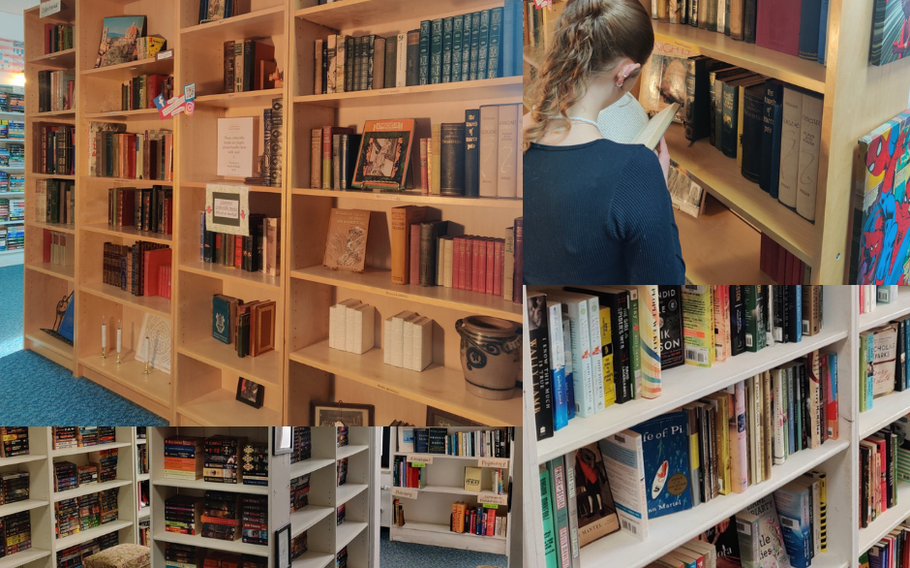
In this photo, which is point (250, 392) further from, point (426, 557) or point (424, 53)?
point (424, 53)

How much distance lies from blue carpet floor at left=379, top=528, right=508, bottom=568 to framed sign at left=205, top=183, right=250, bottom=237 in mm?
875

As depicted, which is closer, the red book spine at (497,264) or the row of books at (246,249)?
the red book spine at (497,264)

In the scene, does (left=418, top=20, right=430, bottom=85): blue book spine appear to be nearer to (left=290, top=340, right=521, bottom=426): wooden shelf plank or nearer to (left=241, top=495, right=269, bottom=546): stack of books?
(left=290, top=340, right=521, bottom=426): wooden shelf plank

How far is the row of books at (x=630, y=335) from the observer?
124cm

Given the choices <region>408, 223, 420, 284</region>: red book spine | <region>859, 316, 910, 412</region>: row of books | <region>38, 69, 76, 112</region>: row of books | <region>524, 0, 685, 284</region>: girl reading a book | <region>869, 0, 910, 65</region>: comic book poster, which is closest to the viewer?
<region>524, 0, 685, 284</region>: girl reading a book

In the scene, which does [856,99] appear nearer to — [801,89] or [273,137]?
[801,89]

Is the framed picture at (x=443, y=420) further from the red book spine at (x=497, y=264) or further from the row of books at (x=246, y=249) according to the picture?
the row of books at (x=246, y=249)

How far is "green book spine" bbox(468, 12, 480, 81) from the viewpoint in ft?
4.51

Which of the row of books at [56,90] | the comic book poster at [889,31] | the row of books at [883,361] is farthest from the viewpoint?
the row of books at [883,361]

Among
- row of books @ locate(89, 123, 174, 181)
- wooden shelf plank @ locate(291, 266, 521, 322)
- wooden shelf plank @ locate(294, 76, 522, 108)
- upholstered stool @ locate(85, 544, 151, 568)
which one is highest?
wooden shelf plank @ locate(294, 76, 522, 108)

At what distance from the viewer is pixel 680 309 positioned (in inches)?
61.3

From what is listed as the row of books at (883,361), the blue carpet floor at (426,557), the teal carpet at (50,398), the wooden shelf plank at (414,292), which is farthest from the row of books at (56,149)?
the row of books at (883,361)

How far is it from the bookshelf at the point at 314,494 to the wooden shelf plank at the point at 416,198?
0.62 metres

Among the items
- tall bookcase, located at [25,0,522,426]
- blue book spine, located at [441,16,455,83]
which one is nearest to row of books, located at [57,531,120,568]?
tall bookcase, located at [25,0,522,426]
